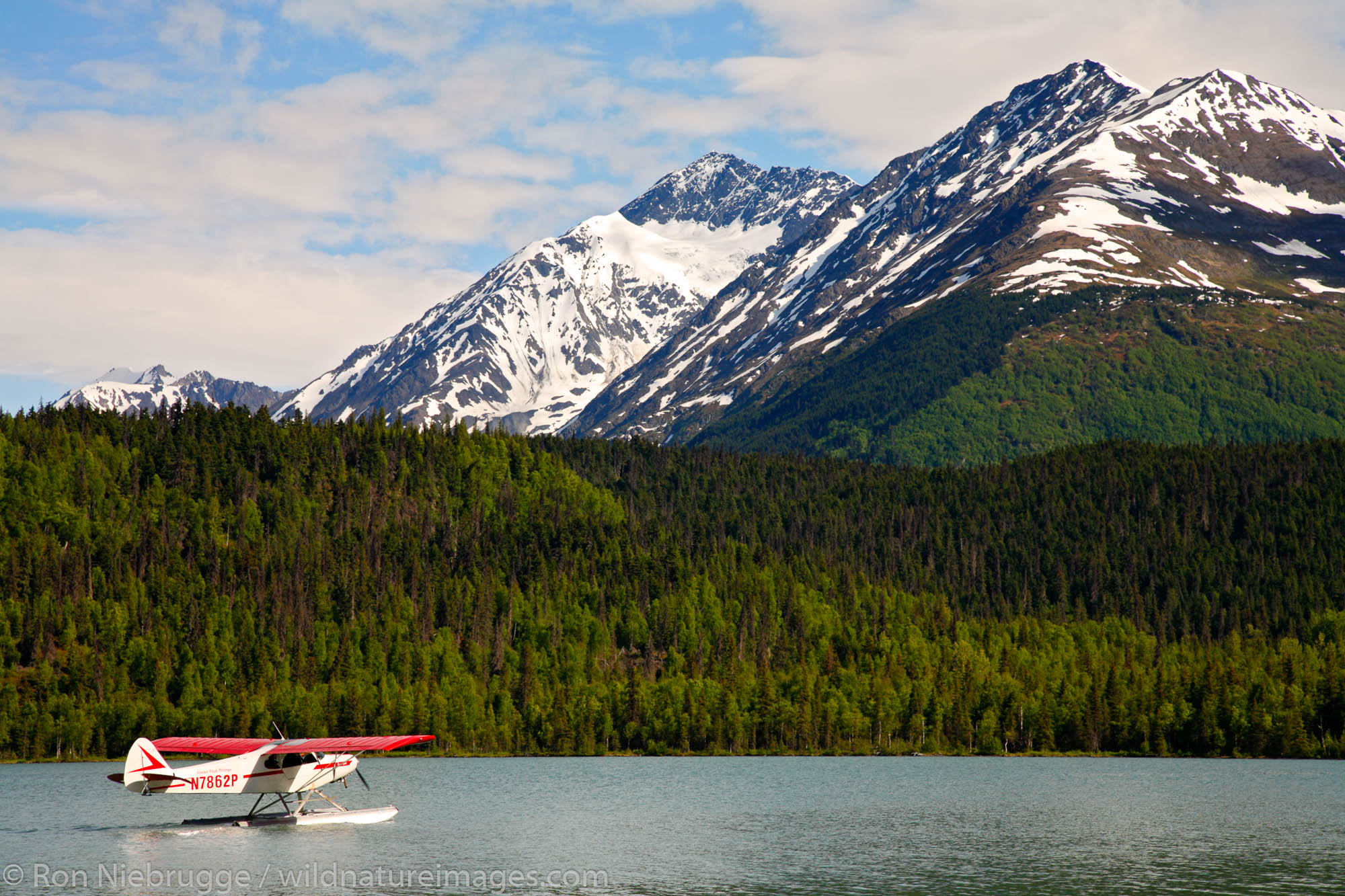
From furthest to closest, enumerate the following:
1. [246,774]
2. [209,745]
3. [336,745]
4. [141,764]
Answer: [209,745] < [336,745] < [246,774] < [141,764]

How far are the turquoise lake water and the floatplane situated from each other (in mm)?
1962

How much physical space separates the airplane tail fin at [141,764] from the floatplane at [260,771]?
0.05 meters

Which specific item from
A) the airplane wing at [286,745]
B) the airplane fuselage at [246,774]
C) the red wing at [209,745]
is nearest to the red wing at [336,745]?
the airplane wing at [286,745]

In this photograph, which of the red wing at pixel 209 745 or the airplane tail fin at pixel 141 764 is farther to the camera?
the red wing at pixel 209 745

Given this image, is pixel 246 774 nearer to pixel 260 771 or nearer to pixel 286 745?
pixel 260 771

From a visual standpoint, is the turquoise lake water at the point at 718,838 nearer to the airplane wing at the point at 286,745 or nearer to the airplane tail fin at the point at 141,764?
the airplane tail fin at the point at 141,764

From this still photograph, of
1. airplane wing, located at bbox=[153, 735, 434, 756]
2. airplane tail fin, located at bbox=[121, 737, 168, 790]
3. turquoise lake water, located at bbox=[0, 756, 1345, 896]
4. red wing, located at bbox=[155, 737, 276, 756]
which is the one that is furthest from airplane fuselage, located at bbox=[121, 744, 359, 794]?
turquoise lake water, located at bbox=[0, 756, 1345, 896]

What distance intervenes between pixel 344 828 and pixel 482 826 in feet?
37.9

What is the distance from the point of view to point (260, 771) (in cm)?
10062

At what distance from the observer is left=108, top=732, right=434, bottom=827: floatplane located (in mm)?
96875

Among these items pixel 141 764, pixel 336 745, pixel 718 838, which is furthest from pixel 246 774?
pixel 718 838

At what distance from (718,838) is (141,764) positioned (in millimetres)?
44128

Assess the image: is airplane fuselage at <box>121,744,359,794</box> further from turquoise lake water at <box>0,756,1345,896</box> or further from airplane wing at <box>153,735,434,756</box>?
turquoise lake water at <box>0,756,1345,896</box>

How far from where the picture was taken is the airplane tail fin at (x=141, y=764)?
314 ft
